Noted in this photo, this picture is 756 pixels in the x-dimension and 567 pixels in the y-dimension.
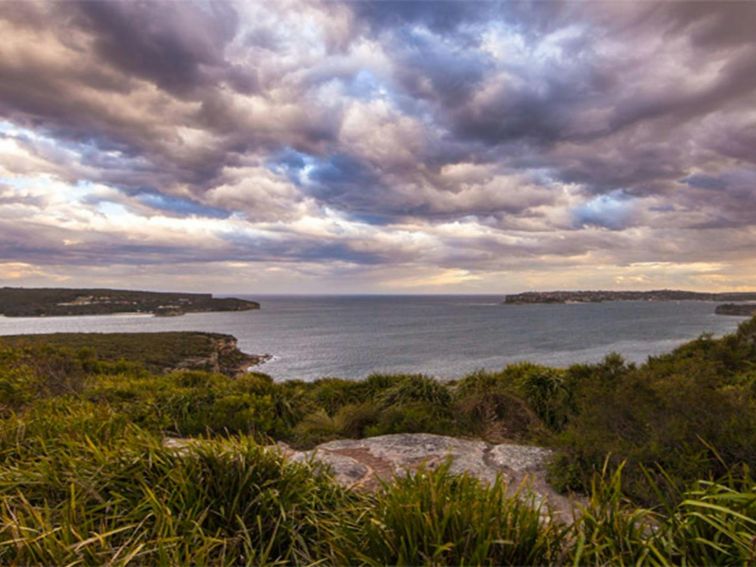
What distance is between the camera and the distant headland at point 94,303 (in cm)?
12938

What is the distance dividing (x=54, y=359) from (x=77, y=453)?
9121 millimetres

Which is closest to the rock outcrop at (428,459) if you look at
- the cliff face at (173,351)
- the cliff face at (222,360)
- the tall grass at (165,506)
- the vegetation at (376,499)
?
the vegetation at (376,499)

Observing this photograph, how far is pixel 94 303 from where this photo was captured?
490 ft

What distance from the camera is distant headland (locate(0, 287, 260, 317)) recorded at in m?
129

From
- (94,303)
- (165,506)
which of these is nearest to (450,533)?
(165,506)

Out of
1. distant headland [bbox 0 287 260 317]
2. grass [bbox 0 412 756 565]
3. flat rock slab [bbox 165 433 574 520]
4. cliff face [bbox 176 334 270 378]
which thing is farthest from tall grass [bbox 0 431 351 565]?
distant headland [bbox 0 287 260 317]

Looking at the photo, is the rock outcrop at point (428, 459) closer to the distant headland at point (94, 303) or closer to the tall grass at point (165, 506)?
the tall grass at point (165, 506)

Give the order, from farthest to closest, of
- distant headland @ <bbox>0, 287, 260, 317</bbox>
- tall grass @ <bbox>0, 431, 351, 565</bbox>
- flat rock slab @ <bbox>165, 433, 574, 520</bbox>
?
distant headland @ <bbox>0, 287, 260, 317</bbox>
flat rock slab @ <bbox>165, 433, 574, 520</bbox>
tall grass @ <bbox>0, 431, 351, 565</bbox>

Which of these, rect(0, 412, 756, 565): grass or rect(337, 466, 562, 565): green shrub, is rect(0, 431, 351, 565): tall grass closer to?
rect(0, 412, 756, 565): grass

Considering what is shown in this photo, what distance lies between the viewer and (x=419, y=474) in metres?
2.77

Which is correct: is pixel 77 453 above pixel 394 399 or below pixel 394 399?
above

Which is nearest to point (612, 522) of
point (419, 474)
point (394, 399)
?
point (419, 474)

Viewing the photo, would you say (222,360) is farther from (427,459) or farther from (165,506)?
(165,506)

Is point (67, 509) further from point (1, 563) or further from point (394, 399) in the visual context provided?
point (394, 399)
